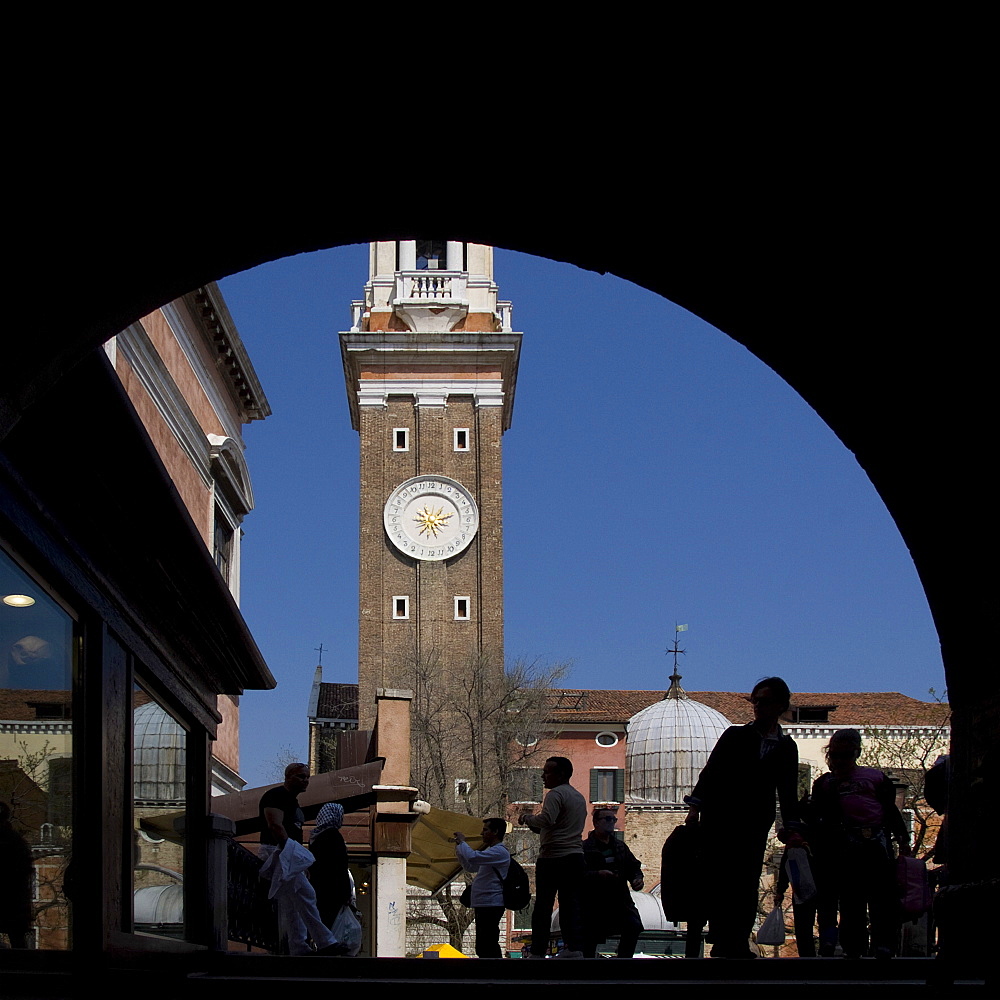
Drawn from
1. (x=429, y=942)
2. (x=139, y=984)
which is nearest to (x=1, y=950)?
(x=139, y=984)

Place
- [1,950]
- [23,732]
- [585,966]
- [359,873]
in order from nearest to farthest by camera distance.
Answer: [1,950] < [23,732] < [585,966] < [359,873]

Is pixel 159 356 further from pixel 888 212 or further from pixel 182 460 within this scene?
pixel 888 212

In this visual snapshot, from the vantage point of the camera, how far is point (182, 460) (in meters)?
19.6

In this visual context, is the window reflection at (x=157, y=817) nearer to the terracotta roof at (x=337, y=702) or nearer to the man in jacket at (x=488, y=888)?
the man in jacket at (x=488, y=888)

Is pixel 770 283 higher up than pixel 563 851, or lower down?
higher up

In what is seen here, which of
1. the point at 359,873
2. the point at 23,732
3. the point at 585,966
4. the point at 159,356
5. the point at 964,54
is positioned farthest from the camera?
the point at 359,873

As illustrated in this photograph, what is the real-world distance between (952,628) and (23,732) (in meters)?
3.27

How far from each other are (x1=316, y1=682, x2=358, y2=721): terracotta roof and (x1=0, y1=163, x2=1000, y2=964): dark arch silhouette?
62.8 meters

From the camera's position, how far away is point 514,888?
35.3 feet

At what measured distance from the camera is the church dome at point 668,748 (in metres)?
66.9

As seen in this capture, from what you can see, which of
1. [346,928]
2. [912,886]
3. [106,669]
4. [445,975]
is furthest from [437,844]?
[106,669]

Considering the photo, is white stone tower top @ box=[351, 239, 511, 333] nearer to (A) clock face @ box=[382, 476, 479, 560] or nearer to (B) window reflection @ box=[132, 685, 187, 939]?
(A) clock face @ box=[382, 476, 479, 560]

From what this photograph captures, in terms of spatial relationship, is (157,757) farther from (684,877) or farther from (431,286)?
(431,286)

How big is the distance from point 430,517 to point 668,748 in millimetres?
14804
